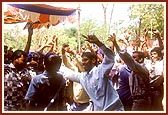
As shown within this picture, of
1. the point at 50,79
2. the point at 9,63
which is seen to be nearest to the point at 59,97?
the point at 50,79

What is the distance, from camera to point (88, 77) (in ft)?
11.0

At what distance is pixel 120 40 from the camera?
3.33 meters

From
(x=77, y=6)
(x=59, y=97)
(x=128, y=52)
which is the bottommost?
(x=59, y=97)

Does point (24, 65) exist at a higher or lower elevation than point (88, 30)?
lower

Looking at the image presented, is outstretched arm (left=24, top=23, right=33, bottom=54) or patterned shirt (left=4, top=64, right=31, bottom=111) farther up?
outstretched arm (left=24, top=23, right=33, bottom=54)

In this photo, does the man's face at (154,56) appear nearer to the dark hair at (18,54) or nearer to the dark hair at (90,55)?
the dark hair at (90,55)

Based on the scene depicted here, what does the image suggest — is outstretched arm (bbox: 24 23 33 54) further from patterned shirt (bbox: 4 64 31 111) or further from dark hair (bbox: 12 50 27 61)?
patterned shirt (bbox: 4 64 31 111)

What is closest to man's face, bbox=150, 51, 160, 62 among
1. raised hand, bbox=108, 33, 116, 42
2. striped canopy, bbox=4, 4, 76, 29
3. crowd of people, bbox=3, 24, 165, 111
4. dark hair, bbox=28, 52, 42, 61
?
crowd of people, bbox=3, 24, 165, 111

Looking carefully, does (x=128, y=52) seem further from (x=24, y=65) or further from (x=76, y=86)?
(x=24, y=65)

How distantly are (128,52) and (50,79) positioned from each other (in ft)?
1.57

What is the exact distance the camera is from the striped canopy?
3.33 meters

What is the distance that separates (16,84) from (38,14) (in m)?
0.43

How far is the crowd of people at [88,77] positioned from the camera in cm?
332

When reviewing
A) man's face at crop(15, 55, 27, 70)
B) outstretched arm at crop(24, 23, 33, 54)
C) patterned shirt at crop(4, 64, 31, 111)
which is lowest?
patterned shirt at crop(4, 64, 31, 111)
